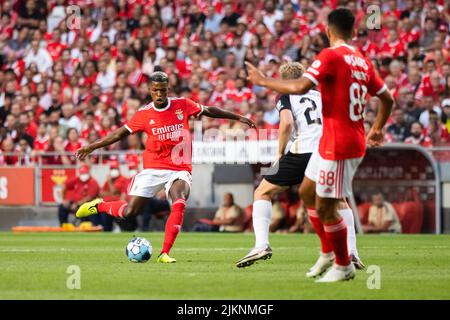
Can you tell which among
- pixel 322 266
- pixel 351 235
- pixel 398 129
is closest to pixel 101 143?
pixel 351 235

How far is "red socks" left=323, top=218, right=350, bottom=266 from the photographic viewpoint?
30.8 ft

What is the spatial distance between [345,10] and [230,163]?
13.0 metres

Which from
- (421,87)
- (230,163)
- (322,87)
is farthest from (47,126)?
(322,87)

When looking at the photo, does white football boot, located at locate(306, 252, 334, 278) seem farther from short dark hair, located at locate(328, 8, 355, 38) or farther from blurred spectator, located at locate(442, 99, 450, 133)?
blurred spectator, located at locate(442, 99, 450, 133)

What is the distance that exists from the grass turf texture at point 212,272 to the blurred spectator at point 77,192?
5.11 m

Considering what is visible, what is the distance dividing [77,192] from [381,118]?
14397 mm

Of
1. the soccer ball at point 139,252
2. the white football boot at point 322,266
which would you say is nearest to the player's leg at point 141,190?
the soccer ball at point 139,252

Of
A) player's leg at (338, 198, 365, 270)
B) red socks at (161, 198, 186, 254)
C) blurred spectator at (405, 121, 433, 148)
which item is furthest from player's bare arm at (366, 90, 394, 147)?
blurred spectator at (405, 121, 433, 148)

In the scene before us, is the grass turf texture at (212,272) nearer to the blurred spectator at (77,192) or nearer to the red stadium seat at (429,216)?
the red stadium seat at (429,216)

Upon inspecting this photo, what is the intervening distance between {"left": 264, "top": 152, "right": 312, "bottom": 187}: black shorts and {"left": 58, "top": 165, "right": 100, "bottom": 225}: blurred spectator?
38.6 feet

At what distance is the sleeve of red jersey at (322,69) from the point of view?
9.12 metres

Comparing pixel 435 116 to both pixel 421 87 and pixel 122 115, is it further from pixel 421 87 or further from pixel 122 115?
pixel 122 115

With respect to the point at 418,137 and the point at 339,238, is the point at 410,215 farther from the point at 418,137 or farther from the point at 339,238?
the point at 339,238

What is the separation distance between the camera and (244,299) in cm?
827
